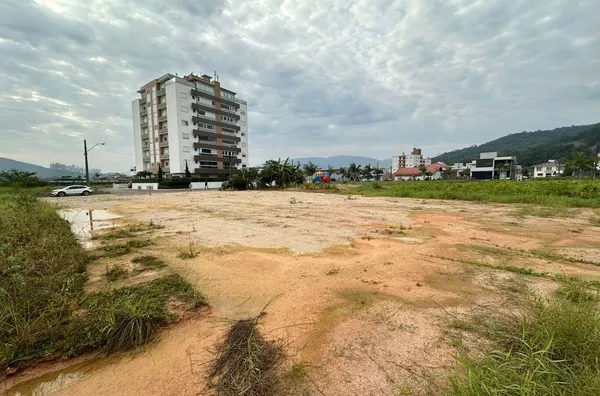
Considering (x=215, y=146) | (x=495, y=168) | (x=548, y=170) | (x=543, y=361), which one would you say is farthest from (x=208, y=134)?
(x=548, y=170)

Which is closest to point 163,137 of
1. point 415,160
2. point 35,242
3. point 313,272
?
point 35,242

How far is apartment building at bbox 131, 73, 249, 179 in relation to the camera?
51.1 m

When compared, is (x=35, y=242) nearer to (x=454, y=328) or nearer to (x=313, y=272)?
(x=313, y=272)

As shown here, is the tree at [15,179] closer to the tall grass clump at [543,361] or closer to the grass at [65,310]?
the grass at [65,310]

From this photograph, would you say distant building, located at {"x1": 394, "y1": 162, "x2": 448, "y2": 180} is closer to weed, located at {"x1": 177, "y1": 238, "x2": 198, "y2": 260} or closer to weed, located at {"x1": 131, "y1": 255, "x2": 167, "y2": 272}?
weed, located at {"x1": 177, "y1": 238, "x2": 198, "y2": 260}

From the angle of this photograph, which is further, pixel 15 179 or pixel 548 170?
pixel 548 170

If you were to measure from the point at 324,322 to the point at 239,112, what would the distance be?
6810cm

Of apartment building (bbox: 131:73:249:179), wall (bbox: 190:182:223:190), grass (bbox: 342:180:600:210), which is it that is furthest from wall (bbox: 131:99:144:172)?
grass (bbox: 342:180:600:210)

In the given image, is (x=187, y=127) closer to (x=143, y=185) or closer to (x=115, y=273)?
(x=143, y=185)

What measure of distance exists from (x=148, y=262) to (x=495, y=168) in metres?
93.4

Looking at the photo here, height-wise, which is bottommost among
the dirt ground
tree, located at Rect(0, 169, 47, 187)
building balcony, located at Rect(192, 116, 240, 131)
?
the dirt ground

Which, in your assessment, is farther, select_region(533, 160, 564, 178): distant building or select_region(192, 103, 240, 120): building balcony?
select_region(533, 160, 564, 178): distant building

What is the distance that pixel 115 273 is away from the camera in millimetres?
4824

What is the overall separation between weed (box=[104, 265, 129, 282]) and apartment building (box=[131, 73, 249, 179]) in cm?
5087
